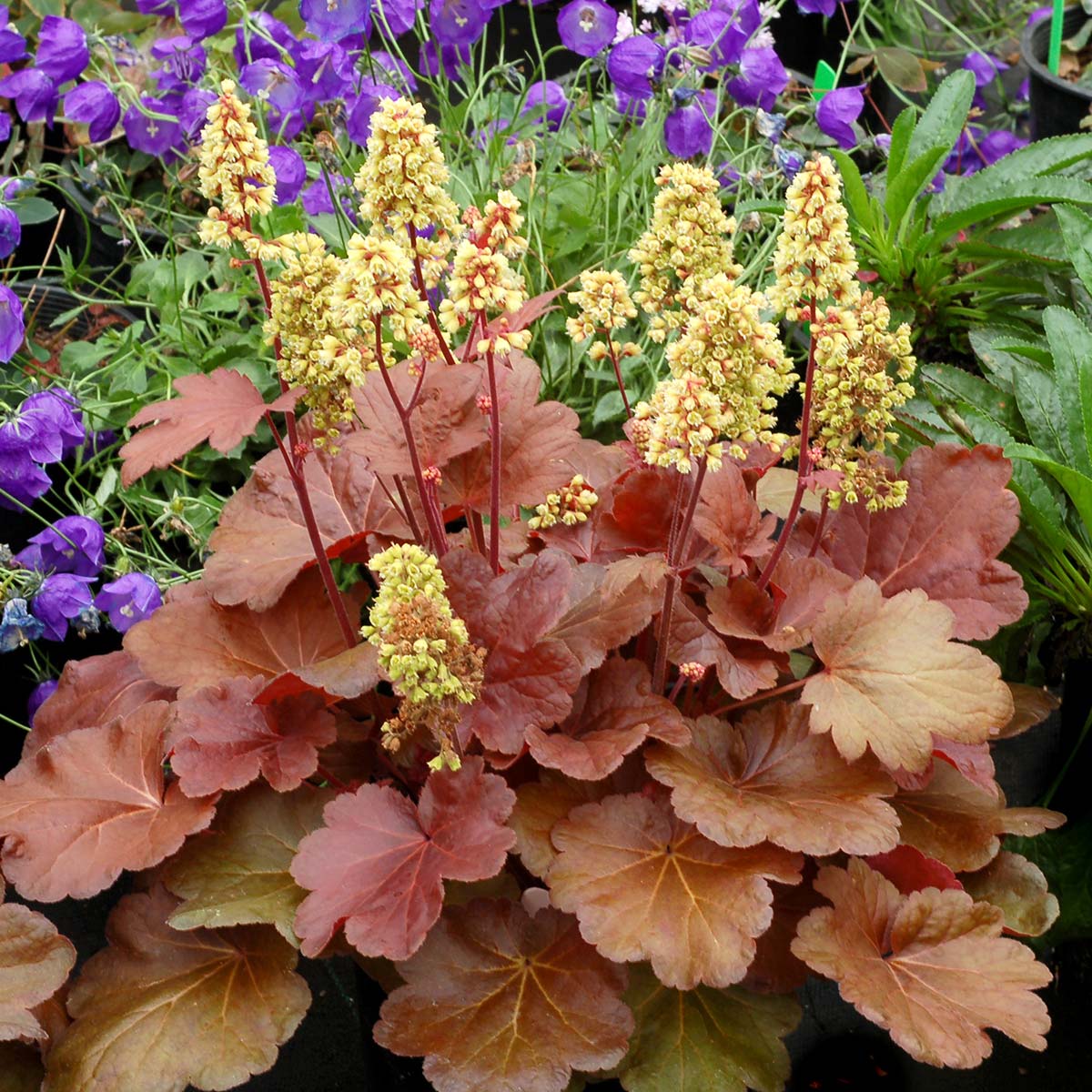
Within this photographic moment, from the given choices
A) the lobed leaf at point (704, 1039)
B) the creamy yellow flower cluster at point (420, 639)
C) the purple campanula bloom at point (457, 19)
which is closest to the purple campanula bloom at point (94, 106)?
the purple campanula bloom at point (457, 19)

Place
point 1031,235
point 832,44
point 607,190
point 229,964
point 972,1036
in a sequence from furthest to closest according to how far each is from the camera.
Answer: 1. point 832,44
2. point 607,190
3. point 1031,235
4. point 229,964
5. point 972,1036

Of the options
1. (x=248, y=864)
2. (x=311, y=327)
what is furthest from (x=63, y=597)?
(x=311, y=327)

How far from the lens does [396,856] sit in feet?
3.17

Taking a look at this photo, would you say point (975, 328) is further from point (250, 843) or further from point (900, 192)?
point (250, 843)

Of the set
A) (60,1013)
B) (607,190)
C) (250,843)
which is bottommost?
(60,1013)

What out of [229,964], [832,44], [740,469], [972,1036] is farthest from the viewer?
[832,44]

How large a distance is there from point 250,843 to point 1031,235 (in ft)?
3.92

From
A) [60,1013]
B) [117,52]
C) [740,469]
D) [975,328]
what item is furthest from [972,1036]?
[117,52]

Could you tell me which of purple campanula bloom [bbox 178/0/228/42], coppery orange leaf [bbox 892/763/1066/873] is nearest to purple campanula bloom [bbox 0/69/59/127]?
purple campanula bloom [bbox 178/0/228/42]

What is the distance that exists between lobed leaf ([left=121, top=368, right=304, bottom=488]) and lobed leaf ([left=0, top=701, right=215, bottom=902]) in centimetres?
22

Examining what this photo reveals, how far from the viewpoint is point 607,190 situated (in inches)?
70.7

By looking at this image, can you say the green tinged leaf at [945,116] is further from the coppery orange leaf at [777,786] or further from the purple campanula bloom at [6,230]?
the purple campanula bloom at [6,230]

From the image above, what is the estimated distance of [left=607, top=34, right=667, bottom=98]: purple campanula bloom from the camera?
1.78 metres

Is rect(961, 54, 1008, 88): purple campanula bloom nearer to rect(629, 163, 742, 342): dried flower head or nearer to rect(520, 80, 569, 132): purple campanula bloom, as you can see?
rect(520, 80, 569, 132): purple campanula bloom
